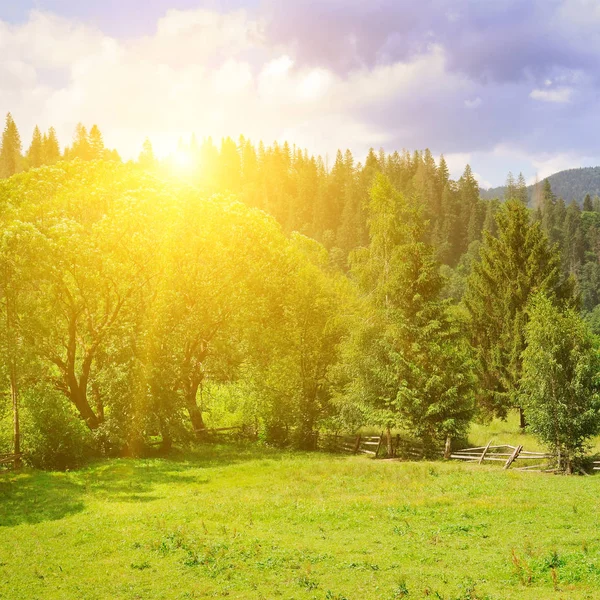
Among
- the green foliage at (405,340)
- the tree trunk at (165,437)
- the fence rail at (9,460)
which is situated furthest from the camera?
the tree trunk at (165,437)

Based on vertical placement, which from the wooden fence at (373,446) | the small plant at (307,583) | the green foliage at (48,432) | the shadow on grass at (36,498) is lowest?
the wooden fence at (373,446)

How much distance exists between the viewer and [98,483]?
97.6 ft

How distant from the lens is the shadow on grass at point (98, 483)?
2434 cm

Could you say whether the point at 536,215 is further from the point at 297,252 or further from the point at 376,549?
the point at 376,549

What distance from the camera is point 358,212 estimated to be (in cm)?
15400

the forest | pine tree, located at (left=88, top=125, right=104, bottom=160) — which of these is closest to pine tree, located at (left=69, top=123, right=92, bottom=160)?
pine tree, located at (left=88, top=125, right=104, bottom=160)

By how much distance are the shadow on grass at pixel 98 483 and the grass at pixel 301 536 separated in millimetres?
111

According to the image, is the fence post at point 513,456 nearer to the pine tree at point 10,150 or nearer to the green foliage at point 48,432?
the green foliage at point 48,432

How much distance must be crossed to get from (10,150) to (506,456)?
499 feet

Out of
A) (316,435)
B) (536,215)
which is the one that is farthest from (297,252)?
(536,215)

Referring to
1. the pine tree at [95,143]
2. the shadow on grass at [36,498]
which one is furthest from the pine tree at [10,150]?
the shadow on grass at [36,498]

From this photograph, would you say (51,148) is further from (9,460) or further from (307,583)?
(307,583)

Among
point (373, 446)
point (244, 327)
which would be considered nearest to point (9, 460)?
point (244, 327)

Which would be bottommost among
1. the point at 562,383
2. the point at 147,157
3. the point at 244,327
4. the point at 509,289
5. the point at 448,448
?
the point at 448,448
